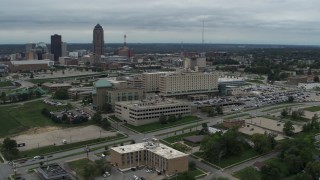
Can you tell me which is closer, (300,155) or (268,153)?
(300,155)

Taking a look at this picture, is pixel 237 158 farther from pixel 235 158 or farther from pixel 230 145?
pixel 230 145

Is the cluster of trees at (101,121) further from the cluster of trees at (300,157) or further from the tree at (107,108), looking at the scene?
the cluster of trees at (300,157)

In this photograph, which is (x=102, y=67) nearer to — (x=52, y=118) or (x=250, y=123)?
(x=52, y=118)

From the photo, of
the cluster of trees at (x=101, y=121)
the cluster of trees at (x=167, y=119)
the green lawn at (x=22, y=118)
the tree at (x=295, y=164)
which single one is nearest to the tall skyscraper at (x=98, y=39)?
the green lawn at (x=22, y=118)

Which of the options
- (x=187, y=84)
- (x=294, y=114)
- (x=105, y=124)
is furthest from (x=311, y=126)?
(x=187, y=84)

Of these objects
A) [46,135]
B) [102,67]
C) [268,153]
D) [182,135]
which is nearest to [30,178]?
[46,135]

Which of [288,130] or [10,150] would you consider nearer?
[10,150]
